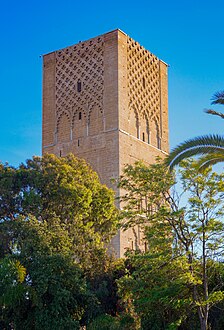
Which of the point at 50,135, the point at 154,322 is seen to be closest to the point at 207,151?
the point at 154,322

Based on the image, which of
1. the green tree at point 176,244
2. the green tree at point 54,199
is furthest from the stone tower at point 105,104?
the green tree at point 176,244

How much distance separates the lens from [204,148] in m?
14.3

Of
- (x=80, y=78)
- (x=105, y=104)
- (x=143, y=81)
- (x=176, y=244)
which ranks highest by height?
(x=143, y=81)

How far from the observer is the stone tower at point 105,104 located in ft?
103

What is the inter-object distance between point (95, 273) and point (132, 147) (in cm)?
1316

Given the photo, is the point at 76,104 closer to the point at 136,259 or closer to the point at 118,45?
the point at 118,45

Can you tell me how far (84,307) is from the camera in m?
18.5

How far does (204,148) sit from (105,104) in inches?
707

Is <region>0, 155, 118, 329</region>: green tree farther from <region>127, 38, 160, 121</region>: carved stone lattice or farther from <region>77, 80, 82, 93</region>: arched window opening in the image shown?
<region>127, 38, 160, 121</region>: carved stone lattice

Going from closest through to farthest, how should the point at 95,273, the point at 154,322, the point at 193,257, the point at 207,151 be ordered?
1. the point at 207,151
2. the point at 193,257
3. the point at 154,322
4. the point at 95,273

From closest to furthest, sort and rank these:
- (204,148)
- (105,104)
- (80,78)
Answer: (204,148) < (105,104) < (80,78)

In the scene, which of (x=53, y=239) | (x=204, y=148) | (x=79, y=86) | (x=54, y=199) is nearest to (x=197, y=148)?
(x=204, y=148)

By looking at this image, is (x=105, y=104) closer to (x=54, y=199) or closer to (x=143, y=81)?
(x=143, y=81)

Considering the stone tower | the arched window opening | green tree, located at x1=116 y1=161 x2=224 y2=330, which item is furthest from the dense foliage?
the arched window opening
